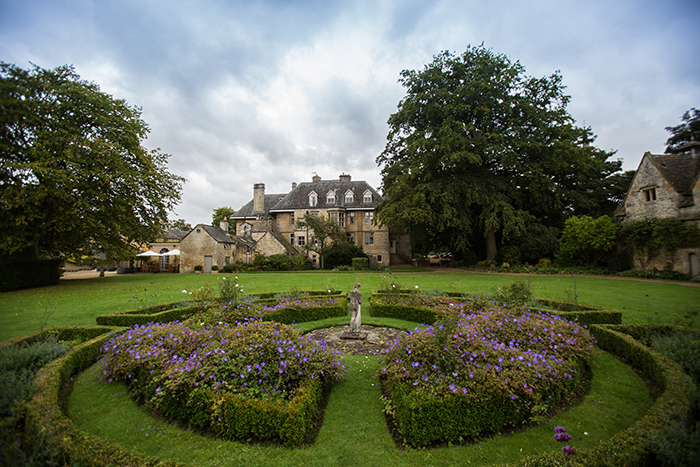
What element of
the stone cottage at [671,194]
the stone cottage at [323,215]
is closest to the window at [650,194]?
the stone cottage at [671,194]

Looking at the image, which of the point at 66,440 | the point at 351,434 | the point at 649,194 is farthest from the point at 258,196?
the point at 66,440

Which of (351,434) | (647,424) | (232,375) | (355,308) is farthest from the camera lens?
(355,308)

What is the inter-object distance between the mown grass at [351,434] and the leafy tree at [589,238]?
20873mm

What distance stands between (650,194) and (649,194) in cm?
10

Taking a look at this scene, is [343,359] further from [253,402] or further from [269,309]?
[269,309]

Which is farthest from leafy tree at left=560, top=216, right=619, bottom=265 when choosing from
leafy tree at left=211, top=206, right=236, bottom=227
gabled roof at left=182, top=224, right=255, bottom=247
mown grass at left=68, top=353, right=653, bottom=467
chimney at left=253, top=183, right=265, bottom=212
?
leafy tree at left=211, top=206, right=236, bottom=227

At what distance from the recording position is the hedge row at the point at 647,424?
314 cm

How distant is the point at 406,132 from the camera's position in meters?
31.2

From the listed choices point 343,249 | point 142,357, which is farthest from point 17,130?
point 343,249

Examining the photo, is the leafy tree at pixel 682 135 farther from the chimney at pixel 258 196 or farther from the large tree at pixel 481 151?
the chimney at pixel 258 196

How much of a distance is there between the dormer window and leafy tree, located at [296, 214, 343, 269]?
26257 millimetres

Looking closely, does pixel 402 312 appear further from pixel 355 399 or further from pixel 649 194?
pixel 649 194

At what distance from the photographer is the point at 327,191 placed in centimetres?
4281

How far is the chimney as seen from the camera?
4384 cm
